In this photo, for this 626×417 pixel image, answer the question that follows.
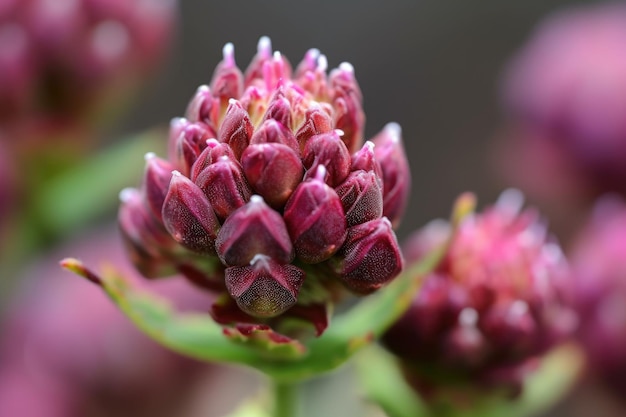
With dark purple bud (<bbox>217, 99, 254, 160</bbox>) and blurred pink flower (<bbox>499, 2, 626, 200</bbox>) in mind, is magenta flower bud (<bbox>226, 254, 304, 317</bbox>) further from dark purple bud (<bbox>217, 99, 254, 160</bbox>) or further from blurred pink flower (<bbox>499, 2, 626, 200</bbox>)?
blurred pink flower (<bbox>499, 2, 626, 200</bbox>)

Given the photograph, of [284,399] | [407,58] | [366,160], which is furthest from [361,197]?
[407,58]

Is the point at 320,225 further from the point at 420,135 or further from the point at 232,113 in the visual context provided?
the point at 420,135

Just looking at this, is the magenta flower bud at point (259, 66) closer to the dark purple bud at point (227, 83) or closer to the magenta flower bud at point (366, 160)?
the dark purple bud at point (227, 83)

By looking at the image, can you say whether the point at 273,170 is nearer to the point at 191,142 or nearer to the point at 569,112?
the point at 191,142

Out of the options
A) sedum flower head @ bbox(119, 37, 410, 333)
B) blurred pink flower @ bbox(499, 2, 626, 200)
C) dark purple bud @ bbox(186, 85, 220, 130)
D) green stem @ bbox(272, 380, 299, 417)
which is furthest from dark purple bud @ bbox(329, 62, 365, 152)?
blurred pink flower @ bbox(499, 2, 626, 200)

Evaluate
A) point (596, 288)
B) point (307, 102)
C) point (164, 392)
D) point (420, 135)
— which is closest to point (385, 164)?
point (307, 102)
